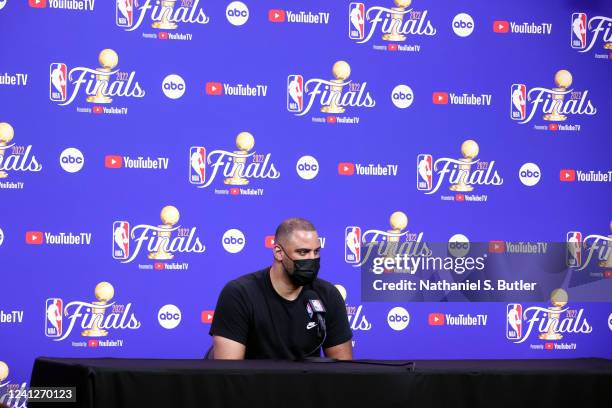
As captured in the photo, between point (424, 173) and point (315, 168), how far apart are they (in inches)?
27.2

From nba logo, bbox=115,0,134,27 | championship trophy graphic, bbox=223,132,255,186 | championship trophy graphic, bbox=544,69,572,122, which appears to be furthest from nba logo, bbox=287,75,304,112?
championship trophy graphic, bbox=544,69,572,122

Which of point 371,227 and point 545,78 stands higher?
point 545,78

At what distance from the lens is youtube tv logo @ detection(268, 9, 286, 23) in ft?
16.6

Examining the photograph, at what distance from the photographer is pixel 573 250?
524cm

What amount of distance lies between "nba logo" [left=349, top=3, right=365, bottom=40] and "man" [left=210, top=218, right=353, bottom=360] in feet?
6.06

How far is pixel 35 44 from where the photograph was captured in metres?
4.83

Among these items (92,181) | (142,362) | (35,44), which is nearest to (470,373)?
(142,362)

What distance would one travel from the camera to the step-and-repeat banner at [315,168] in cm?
481

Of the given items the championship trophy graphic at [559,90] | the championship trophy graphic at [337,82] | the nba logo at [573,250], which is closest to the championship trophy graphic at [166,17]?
the championship trophy graphic at [337,82]

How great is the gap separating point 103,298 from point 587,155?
3.16m

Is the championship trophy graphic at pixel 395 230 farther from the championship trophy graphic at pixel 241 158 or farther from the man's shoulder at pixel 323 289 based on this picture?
the man's shoulder at pixel 323 289

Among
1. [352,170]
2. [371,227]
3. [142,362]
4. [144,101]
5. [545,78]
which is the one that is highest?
[545,78]

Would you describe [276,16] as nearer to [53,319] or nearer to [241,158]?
[241,158]

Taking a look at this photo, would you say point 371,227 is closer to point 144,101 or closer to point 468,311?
point 468,311
